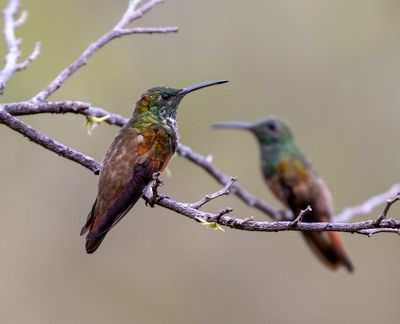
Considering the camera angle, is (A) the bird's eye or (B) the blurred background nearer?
(A) the bird's eye

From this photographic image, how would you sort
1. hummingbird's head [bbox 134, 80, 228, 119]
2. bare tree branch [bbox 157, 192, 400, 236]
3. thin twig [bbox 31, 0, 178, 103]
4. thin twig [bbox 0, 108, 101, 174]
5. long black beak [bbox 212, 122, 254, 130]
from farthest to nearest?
long black beak [bbox 212, 122, 254, 130] < hummingbird's head [bbox 134, 80, 228, 119] < thin twig [bbox 31, 0, 178, 103] < thin twig [bbox 0, 108, 101, 174] < bare tree branch [bbox 157, 192, 400, 236]

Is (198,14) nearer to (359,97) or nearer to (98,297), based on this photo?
(359,97)

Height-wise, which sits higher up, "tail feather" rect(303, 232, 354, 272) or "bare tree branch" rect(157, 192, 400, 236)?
"tail feather" rect(303, 232, 354, 272)

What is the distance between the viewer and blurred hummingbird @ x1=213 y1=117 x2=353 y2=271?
678 centimetres

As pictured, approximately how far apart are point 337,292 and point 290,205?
2.10m

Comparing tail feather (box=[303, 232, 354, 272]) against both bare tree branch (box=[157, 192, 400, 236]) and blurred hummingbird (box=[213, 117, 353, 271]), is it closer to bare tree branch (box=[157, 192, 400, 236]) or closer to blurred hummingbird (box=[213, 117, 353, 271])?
blurred hummingbird (box=[213, 117, 353, 271])

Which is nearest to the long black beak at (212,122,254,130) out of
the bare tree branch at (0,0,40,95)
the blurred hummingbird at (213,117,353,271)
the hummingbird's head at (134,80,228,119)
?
the blurred hummingbird at (213,117,353,271)

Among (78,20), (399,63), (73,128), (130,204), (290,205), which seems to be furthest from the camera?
(399,63)

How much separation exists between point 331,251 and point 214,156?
250 centimetres

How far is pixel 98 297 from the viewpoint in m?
7.81

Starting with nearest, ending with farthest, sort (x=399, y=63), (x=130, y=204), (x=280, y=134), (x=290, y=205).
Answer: (x=130, y=204) → (x=290, y=205) → (x=280, y=134) → (x=399, y=63)

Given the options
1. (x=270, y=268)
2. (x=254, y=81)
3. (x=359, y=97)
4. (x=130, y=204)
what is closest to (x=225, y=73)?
(x=254, y=81)

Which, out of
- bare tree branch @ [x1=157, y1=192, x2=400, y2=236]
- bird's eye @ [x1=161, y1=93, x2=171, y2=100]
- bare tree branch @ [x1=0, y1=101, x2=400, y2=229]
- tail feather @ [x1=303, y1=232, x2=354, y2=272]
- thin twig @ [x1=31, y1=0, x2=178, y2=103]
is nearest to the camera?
bare tree branch @ [x1=157, y1=192, x2=400, y2=236]

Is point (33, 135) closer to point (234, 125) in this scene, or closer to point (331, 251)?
point (234, 125)
